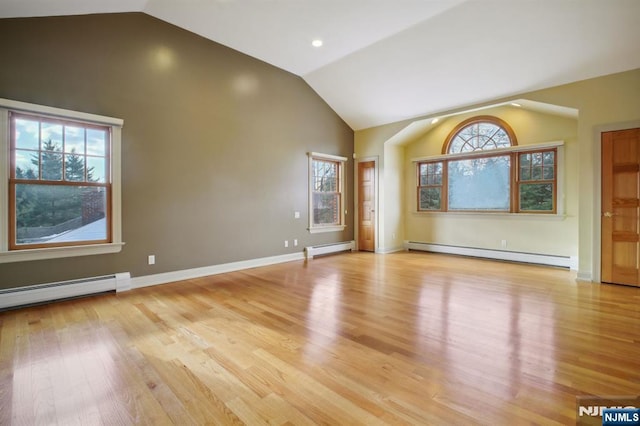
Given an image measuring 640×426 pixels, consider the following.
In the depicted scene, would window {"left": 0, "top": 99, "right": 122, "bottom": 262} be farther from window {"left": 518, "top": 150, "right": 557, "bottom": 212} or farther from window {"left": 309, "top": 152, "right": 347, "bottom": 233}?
window {"left": 518, "top": 150, "right": 557, "bottom": 212}

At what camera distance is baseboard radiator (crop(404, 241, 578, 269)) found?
5336 millimetres

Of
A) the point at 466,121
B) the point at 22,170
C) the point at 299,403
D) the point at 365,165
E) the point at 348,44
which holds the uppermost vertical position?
the point at 348,44

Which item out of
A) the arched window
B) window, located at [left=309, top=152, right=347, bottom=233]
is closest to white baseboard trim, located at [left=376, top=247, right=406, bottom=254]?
window, located at [left=309, top=152, right=347, bottom=233]

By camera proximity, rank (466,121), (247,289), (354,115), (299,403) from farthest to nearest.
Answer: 1. (354,115)
2. (466,121)
3. (247,289)
4. (299,403)

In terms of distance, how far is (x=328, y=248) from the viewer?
6816 mm

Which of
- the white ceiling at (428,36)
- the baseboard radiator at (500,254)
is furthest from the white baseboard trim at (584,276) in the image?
the white ceiling at (428,36)

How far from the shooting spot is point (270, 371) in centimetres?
208

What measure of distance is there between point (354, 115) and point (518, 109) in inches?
128

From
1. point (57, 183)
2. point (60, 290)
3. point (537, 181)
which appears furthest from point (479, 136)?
point (60, 290)

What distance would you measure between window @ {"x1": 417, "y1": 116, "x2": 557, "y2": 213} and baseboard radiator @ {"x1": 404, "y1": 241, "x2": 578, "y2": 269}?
0.85m

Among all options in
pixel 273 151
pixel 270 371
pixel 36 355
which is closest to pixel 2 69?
pixel 36 355

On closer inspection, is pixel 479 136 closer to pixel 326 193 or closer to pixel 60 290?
pixel 326 193

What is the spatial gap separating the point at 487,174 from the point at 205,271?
5.82m

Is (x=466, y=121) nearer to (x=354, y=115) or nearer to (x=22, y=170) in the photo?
(x=354, y=115)
